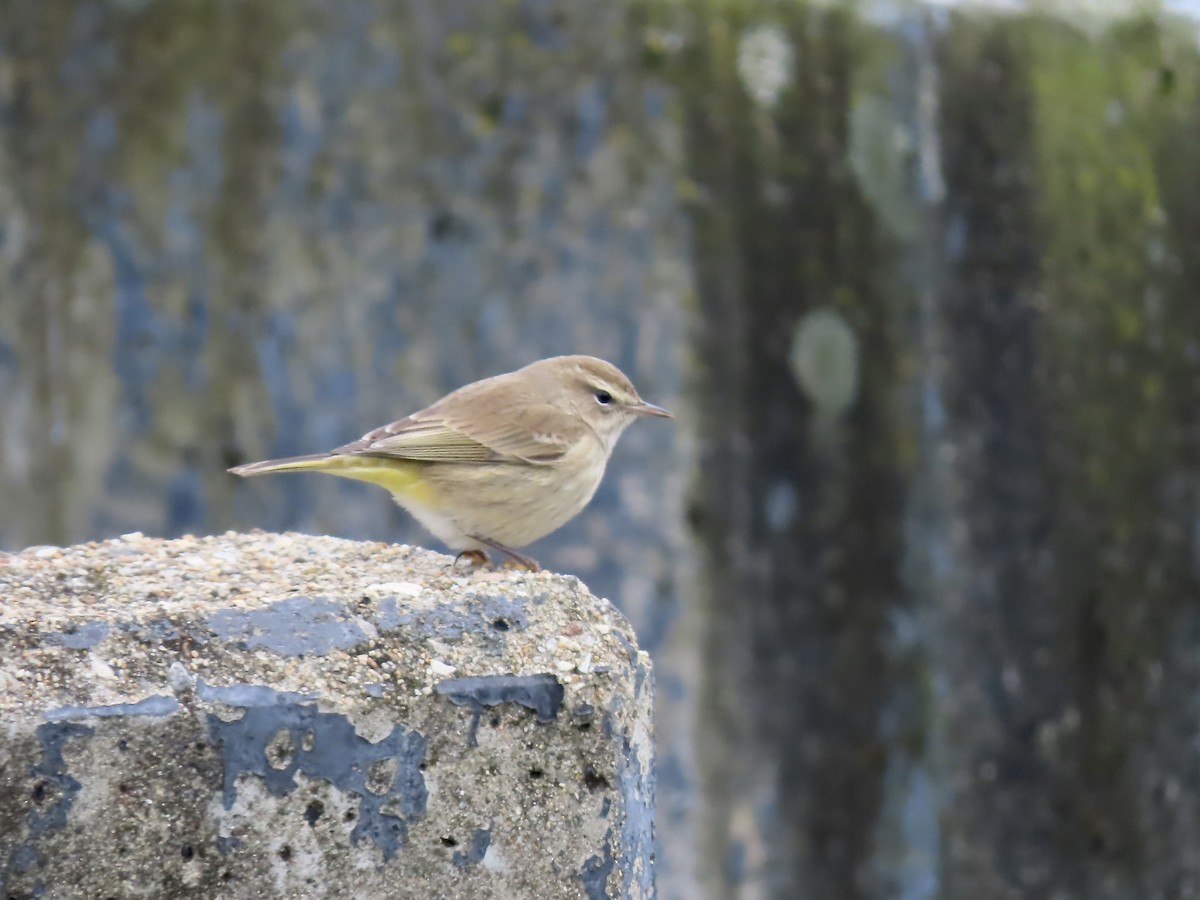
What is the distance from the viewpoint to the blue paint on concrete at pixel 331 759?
194 centimetres

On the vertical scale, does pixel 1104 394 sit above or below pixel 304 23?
below

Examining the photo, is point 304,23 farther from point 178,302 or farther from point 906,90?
point 906,90

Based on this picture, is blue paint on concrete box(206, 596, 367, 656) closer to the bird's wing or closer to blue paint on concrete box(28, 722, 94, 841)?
blue paint on concrete box(28, 722, 94, 841)

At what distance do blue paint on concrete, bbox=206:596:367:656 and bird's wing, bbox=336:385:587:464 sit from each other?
1992 millimetres

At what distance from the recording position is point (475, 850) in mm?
2068

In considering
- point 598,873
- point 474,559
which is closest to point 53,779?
point 598,873

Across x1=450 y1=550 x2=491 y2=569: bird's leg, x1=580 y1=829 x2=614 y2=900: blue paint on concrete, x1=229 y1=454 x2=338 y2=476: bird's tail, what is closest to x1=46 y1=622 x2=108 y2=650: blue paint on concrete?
x1=580 y1=829 x2=614 y2=900: blue paint on concrete

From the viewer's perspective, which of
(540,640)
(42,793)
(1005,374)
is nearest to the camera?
(42,793)

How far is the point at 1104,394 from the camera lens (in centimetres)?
669

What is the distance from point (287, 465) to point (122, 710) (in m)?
2.08

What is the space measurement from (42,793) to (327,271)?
11.6 feet

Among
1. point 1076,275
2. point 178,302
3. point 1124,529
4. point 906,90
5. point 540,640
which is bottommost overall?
point 540,640

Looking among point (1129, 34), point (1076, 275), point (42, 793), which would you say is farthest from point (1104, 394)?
point (42, 793)

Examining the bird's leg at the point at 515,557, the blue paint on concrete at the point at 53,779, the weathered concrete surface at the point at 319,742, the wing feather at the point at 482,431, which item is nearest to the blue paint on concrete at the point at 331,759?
the weathered concrete surface at the point at 319,742
